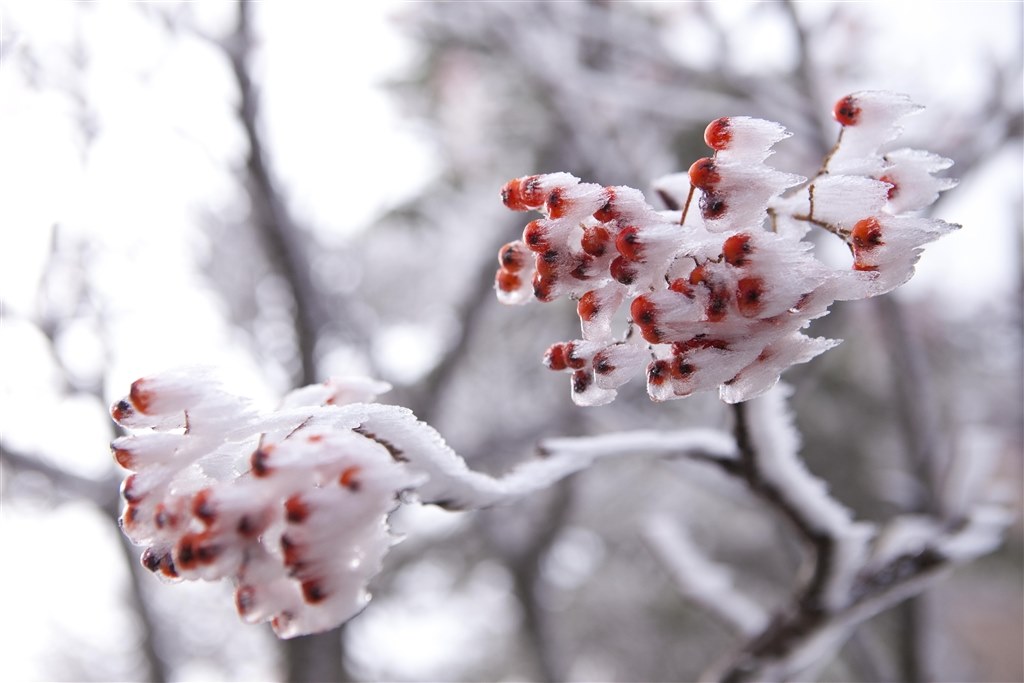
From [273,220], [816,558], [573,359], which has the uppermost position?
[573,359]

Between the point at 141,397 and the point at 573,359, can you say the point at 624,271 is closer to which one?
the point at 573,359

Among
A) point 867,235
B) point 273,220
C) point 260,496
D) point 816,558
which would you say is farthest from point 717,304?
point 273,220

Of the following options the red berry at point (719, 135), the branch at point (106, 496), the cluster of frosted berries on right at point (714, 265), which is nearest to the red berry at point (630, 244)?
the cluster of frosted berries on right at point (714, 265)

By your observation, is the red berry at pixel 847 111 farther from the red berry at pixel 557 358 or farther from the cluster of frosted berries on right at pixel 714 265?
the red berry at pixel 557 358

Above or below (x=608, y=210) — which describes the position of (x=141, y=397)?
below

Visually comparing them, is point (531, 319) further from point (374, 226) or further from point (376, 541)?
point (376, 541)
